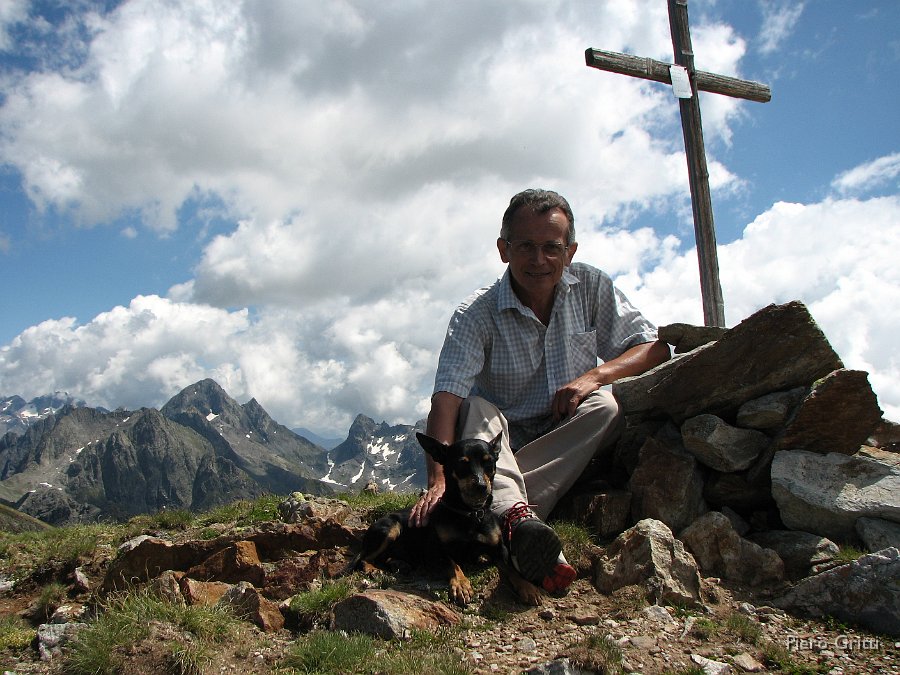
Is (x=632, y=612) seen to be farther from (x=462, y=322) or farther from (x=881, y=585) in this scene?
(x=462, y=322)

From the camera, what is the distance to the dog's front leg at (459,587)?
17.2ft

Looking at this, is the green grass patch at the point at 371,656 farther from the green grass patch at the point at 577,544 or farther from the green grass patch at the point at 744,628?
the green grass patch at the point at 744,628

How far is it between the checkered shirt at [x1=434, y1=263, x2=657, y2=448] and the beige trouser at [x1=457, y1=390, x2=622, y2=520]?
1.77 ft

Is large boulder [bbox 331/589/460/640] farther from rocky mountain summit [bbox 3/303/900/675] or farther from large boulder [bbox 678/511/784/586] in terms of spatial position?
large boulder [bbox 678/511/784/586]

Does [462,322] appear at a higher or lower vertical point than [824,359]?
higher

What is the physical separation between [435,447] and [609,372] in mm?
2345

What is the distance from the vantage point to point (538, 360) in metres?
7.42

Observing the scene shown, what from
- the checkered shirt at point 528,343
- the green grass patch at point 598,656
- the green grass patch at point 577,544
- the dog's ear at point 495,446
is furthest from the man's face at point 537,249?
the green grass patch at point 598,656

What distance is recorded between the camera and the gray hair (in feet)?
22.7

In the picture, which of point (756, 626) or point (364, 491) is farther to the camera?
point (364, 491)

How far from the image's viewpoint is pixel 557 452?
6.70 meters

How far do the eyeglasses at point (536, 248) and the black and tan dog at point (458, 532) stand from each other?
6.96 feet

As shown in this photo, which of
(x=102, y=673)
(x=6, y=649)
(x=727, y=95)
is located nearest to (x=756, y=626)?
(x=102, y=673)

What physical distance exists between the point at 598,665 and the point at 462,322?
411 centimetres
